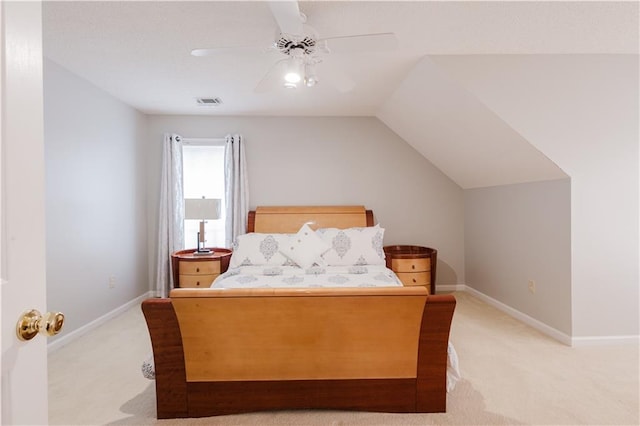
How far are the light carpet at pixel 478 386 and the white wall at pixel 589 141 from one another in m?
0.41

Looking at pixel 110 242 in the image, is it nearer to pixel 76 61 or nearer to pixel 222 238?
pixel 222 238

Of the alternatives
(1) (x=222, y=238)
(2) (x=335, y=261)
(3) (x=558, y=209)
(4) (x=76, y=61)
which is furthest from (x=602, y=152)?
(4) (x=76, y=61)

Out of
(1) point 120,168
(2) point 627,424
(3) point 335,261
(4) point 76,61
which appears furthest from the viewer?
(1) point 120,168

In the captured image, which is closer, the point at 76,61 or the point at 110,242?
the point at 76,61

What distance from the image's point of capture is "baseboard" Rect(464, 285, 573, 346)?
2.99m

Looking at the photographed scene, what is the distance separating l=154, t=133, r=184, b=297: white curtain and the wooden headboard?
0.95 meters

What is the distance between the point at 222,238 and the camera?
14.9ft

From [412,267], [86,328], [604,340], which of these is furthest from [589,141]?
[86,328]

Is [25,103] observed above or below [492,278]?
above

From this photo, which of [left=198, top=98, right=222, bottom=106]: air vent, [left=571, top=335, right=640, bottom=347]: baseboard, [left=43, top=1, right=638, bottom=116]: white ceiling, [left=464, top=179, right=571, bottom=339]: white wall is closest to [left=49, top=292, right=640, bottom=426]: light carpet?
[left=571, top=335, right=640, bottom=347]: baseboard

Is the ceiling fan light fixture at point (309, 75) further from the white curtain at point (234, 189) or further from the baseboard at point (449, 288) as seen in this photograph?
the baseboard at point (449, 288)

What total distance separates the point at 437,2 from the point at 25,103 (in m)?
2.16

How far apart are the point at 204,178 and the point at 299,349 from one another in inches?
127

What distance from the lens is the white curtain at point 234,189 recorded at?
4.44 meters
